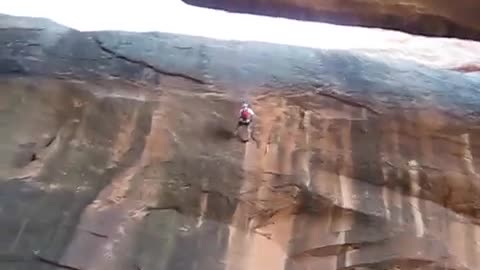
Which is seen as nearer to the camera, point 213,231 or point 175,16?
point 213,231

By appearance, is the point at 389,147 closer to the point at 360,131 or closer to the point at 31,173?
the point at 360,131

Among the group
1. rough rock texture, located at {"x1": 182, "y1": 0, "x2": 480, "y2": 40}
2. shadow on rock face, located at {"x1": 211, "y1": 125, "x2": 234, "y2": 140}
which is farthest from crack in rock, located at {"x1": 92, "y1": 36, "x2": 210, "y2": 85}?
rough rock texture, located at {"x1": 182, "y1": 0, "x2": 480, "y2": 40}

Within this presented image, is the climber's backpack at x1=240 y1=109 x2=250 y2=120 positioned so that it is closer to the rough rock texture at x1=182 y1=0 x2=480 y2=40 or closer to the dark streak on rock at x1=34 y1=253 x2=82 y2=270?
the rough rock texture at x1=182 y1=0 x2=480 y2=40

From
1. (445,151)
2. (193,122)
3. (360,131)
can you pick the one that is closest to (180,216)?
(193,122)

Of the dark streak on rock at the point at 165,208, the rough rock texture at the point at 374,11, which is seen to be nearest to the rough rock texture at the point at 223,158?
the dark streak on rock at the point at 165,208

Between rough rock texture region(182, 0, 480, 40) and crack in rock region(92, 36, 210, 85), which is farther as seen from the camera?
crack in rock region(92, 36, 210, 85)

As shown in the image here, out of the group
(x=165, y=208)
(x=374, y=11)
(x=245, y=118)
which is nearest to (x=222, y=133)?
(x=245, y=118)

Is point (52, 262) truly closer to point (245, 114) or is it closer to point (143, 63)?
Result: point (245, 114)
